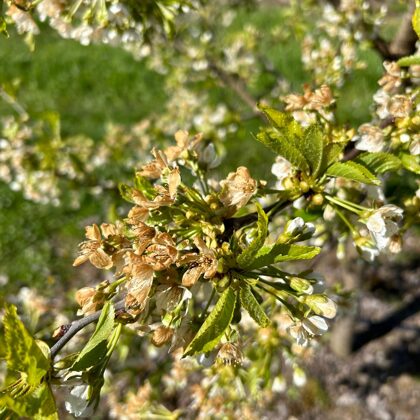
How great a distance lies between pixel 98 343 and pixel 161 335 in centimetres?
12

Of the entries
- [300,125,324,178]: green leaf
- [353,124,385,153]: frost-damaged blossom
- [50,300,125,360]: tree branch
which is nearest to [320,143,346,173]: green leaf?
[300,125,324,178]: green leaf

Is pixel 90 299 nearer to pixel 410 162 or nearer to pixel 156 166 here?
pixel 156 166

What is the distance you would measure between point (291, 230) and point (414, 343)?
2912 millimetres

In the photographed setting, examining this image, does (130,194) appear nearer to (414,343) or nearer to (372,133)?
(372,133)

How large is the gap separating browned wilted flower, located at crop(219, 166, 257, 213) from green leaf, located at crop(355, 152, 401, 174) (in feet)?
0.78

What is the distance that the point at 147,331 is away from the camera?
944 millimetres

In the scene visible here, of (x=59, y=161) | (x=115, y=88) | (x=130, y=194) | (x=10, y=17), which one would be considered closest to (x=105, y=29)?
(x=10, y=17)

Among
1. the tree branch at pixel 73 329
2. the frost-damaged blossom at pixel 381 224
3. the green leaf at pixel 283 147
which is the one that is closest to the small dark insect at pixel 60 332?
the tree branch at pixel 73 329

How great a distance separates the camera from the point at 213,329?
2.57ft

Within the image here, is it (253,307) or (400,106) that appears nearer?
(253,307)

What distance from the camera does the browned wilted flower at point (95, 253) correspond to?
2.88 feet

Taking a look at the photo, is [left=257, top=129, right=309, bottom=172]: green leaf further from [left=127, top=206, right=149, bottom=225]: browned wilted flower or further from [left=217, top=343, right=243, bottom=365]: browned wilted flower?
[left=217, top=343, right=243, bottom=365]: browned wilted flower

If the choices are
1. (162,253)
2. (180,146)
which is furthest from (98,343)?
(180,146)

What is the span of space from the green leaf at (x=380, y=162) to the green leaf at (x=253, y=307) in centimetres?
36
